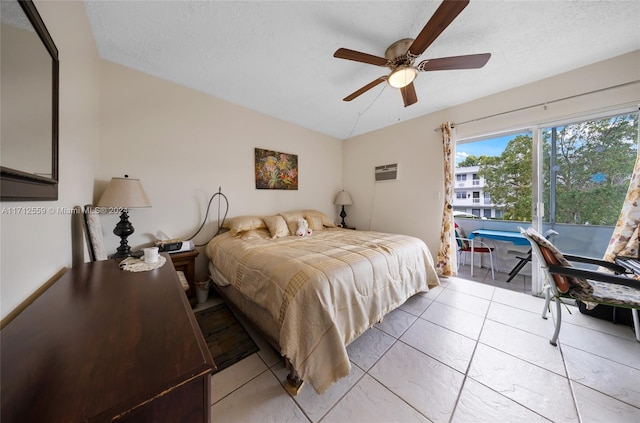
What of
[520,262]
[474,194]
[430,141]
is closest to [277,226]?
[430,141]

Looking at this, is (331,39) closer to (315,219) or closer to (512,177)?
(315,219)

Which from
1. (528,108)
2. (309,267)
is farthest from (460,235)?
(309,267)

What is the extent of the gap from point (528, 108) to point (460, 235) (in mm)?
1906

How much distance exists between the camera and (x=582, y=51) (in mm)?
1933

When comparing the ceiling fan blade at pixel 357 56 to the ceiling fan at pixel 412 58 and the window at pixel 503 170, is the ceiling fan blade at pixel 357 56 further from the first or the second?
the window at pixel 503 170

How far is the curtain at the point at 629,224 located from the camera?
6.17 ft

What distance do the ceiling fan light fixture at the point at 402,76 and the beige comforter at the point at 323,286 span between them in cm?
158

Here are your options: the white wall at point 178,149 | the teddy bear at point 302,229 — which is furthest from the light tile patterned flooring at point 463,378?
the white wall at point 178,149

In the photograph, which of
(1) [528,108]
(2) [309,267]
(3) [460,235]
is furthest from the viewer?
(3) [460,235]

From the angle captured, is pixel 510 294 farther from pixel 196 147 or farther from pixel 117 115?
pixel 117 115

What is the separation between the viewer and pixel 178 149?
8.15 ft

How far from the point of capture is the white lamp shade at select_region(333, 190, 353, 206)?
4.16 meters

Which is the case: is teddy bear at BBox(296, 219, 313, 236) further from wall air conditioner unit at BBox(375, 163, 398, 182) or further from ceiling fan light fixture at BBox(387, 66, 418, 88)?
ceiling fan light fixture at BBox(387, 66, 418, 88)

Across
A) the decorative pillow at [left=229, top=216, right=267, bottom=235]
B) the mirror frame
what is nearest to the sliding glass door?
the decorative pillow at [left=229, top=216, right=267, bottom=235]
